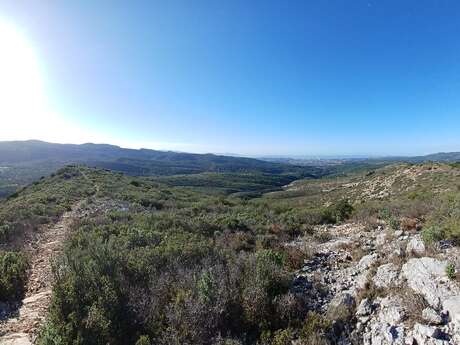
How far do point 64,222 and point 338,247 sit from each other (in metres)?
14.7

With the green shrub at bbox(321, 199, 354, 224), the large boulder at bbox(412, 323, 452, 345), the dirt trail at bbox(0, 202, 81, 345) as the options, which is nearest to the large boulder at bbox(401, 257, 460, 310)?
the large boulder at bbox(412, 323, 452, 345)

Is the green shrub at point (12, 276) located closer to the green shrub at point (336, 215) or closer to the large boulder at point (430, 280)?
the large boulder at point (430, 280)

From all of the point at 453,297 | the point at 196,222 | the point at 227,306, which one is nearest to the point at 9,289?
the point at 227,306

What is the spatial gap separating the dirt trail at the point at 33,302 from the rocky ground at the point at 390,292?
17.8 ft

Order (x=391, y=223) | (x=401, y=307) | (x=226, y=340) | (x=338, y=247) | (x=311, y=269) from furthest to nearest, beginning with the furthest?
(x=391, y=223) < (x=338, y=247) < (x=311, y=269) < (x=401, y=307) < (x=226, y=340)

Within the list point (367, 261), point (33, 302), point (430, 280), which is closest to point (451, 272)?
point (430, 280)

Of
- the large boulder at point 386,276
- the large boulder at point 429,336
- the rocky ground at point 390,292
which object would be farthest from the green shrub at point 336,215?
the large boulder at point 429,336

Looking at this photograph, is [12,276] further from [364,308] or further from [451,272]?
[451,272]

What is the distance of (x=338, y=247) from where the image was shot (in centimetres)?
923

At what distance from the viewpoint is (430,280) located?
534cm

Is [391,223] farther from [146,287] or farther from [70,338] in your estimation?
[70,338]

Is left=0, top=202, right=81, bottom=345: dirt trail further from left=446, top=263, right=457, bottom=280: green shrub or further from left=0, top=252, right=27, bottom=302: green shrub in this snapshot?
left=446, top=263, right=457, bottom=280: green shrub

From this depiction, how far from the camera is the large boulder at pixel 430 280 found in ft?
15.9

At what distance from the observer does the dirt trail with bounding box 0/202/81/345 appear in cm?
566
